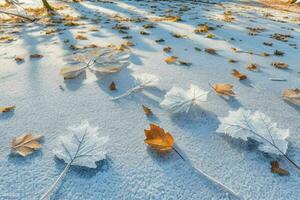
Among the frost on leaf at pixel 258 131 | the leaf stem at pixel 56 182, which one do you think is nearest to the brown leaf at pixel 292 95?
the frost on leaf at pixel 258 131

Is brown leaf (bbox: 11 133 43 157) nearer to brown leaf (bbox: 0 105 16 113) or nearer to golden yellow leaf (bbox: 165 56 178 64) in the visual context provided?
brown leaf (bbox: 0 105 16 113)

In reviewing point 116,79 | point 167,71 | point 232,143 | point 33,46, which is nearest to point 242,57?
point 167,71

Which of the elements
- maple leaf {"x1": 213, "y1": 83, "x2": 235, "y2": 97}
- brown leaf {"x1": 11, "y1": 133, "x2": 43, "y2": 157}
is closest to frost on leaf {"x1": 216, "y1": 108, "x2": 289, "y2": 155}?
maple leaf {"x1": 213, "y1": 83, "x2": 235, "y2": 97}

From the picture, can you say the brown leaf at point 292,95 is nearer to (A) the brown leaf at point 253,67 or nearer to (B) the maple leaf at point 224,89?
(B) the maple leaf at point 224,89

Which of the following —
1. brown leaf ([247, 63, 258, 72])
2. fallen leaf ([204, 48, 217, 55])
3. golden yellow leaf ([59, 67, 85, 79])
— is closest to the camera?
golden yellow leaf ([59, 67, 85, 79])

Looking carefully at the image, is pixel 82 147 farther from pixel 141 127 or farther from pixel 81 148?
pixel 141 127

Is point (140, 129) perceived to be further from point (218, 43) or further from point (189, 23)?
point (189, 23)

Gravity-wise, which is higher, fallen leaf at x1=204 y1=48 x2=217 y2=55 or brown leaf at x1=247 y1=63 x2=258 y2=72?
brown leaf at x1=247 y1=63 x2=258 y2=72
